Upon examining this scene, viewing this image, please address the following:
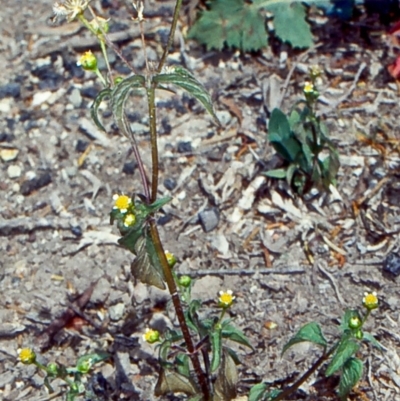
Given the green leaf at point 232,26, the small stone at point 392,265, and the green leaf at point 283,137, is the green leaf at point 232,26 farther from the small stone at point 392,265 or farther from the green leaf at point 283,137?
the small stone at point 392,265

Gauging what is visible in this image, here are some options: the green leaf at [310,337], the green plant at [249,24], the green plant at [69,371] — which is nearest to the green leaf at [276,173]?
the green plant at [249,24]

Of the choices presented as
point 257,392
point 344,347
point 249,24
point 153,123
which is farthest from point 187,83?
point 249,24

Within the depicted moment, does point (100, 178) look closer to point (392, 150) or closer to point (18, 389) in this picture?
point (18, 389)

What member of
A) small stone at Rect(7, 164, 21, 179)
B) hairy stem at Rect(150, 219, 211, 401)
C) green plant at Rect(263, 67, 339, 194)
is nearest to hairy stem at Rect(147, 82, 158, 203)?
hairy stem at Rect(150, 219, 211, 401)

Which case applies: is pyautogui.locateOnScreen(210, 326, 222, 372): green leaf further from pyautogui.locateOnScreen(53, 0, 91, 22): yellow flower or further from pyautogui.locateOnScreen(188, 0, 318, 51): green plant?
pyautogui.locateOnScreen(188, 0, 318, 51): green plant

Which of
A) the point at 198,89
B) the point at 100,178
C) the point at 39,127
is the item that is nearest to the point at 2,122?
the point at 39,127
